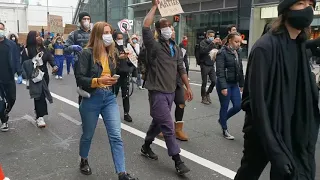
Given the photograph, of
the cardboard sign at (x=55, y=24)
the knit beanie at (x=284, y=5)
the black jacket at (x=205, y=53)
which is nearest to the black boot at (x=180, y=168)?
the knit beanie at (x=284, y=5)

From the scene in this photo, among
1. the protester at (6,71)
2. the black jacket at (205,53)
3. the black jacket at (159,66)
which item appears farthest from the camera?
the black jacket at (205,53)

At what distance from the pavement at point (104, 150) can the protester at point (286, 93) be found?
168 cm

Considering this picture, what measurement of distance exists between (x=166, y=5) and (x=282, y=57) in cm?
288

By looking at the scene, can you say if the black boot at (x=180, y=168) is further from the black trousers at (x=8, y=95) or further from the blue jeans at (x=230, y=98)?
the black trousers at (x=8, y=95)

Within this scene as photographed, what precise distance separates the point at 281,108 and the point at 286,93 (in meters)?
0.11

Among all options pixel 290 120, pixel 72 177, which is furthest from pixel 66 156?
pixel 290 120

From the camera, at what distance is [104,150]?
5148 millimetres

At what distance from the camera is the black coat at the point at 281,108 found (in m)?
2.29

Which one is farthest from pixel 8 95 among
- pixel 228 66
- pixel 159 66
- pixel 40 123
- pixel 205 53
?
pixel 205 53

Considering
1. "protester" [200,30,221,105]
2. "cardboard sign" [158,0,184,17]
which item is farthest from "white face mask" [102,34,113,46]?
"protester" [200,30,221,105]

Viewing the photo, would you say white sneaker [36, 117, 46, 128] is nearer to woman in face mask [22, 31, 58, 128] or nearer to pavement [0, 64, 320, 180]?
woman in face mask [22, 31, 58, 128]

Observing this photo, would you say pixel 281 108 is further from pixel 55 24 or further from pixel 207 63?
pixel 55 24

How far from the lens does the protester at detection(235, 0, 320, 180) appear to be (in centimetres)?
230

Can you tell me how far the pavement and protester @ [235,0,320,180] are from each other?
168cm
